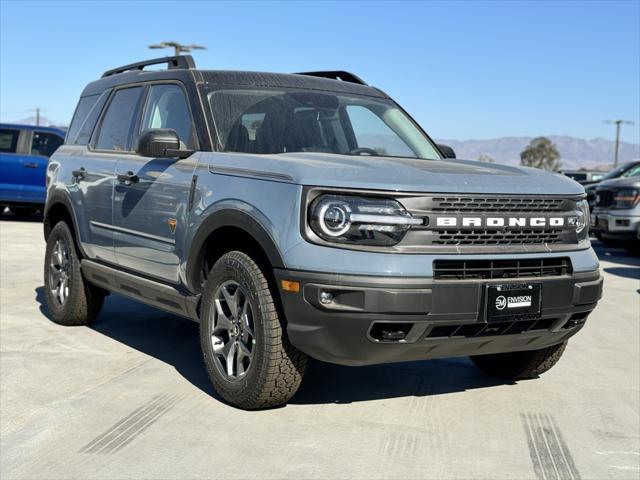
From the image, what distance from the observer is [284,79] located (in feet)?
19.4

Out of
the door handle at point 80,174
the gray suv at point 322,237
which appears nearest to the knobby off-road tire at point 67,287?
the door handle at point 80,174

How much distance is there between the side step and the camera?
17.3 ft

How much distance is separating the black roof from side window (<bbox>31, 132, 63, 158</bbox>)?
12.3m

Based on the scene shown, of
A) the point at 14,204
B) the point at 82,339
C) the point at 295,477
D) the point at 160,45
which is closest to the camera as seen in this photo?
the point at 295,477

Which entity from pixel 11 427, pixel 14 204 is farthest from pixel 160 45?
pixel 11 427

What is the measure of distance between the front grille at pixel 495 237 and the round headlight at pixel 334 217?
0.45 meters

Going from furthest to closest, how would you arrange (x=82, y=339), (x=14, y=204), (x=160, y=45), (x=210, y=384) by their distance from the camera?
1. (x=160, y=45)
2. (x=14, y=204)
3. (x=82, y=339)
4. (x=210, y=384)

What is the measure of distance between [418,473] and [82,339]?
11.6 ft

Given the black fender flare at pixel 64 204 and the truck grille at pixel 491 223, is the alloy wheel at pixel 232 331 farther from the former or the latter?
the black fender flare at pixel 64 204

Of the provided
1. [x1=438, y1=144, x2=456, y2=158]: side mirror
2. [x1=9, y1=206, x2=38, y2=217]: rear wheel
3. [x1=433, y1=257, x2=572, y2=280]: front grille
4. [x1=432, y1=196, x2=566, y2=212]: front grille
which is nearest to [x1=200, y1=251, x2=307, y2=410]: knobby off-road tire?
[x1=433, y1=257, x2=572, y2=280]: front grille

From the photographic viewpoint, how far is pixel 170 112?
5801 mm

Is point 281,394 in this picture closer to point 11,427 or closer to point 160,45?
point 11,427

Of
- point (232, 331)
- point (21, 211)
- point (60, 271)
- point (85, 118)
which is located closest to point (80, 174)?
point (85, 118)

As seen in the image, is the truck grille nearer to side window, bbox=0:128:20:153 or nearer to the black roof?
the black roof
